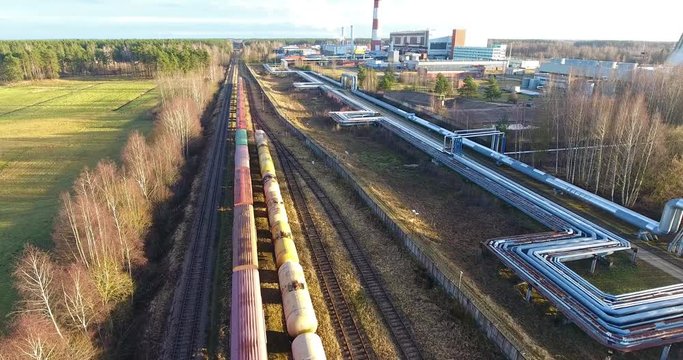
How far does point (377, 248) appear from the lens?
28.8 meters

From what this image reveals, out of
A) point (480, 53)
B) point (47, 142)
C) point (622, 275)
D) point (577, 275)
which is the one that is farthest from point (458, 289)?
point (480, 53)

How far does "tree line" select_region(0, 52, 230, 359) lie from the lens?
56.4 feet

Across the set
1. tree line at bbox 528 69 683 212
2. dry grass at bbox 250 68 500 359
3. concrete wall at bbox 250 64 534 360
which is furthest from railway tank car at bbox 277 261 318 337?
tree line at bbox 528 69 683 212

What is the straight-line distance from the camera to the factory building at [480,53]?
15138 cm

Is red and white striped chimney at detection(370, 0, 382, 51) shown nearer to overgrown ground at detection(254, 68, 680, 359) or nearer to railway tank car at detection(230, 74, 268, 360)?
overgrown ground at detection(254, 68, 680, 359)

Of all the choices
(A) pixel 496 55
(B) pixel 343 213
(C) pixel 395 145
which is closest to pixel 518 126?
(C) pixel 395 145

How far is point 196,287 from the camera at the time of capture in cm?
2475

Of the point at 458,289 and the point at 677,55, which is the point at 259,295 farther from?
the point at 677,55

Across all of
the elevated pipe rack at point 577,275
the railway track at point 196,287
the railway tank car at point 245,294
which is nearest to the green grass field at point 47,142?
the railway track at point 196,287

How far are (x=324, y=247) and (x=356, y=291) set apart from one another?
18.3 feet

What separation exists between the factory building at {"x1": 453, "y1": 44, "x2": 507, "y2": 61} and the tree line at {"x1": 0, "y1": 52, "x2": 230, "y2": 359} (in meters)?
140

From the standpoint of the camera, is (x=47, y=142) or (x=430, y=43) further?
(x=430, y=43)

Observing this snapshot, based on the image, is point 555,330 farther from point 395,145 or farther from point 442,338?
point 395,145

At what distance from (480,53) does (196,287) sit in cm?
15211
